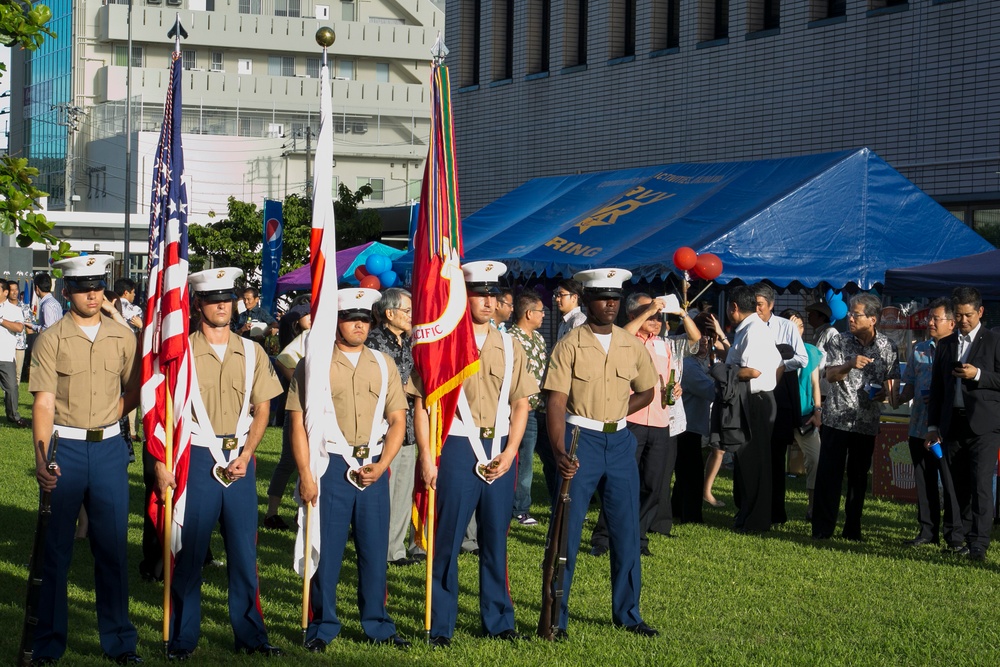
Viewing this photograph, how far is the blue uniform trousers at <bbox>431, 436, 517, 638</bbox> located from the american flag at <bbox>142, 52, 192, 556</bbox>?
1.38 metres

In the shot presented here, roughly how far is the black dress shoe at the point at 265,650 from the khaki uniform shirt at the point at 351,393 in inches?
44.3

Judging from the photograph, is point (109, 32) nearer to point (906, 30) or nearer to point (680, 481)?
point (906, 30)

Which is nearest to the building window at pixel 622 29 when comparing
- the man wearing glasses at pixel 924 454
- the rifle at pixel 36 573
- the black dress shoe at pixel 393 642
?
the man wearing glasses at pixel 924 454

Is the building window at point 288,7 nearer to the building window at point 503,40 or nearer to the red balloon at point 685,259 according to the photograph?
the building window at point 503,40

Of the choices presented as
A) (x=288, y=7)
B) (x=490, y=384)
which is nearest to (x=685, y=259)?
(x=490, y=384)

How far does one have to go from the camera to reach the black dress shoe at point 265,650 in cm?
708

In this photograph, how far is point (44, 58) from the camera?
8412 cm

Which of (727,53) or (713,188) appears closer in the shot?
(713,188)

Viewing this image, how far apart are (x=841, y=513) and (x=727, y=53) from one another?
10.5m

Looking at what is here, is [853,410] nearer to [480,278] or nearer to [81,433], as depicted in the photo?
[480,278]

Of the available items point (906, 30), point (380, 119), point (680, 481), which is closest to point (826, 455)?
point (680, 481)

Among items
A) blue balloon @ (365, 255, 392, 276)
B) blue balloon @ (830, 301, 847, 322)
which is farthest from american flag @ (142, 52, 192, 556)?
blue balloon @ (365, 255, 392, 276)

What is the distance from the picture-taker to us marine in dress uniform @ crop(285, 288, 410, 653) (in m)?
7.07

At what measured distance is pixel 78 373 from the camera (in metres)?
6.79
